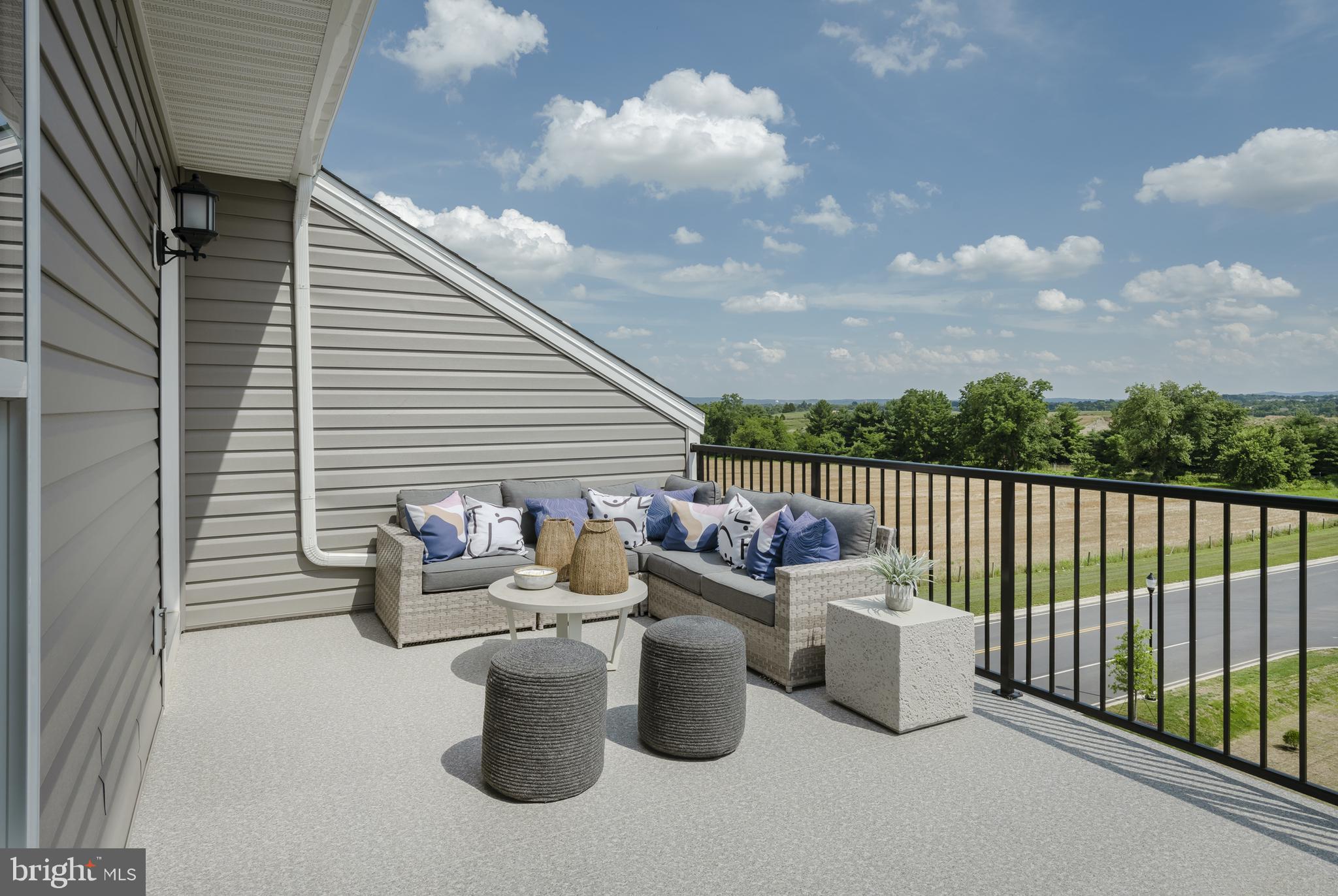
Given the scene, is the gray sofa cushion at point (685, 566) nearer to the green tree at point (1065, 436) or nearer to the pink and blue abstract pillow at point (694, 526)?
the pink and blue abstract pillow at point (694, 526)

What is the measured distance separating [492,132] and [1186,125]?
66822 mm

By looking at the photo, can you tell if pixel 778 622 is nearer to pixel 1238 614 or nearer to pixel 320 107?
pixel 320 107

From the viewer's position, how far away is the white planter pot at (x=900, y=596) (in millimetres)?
3133

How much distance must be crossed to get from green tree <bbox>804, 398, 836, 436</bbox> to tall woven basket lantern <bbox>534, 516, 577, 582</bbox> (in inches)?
1394

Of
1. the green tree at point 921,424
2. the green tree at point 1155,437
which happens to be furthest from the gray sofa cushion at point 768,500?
the green tree at point 1155,437

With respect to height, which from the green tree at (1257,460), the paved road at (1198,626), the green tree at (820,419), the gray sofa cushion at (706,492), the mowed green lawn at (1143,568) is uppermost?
the green tree at (820,419)

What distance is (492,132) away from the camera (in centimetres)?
1426

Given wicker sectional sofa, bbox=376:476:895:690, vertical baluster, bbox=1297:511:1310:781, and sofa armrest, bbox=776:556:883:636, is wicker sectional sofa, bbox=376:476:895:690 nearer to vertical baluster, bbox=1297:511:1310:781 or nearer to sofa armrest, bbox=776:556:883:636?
sofa armrest, bbox=776:556:883:636

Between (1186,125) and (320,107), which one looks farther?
(1186,125)

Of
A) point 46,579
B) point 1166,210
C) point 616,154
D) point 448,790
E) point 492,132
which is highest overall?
point 1166,210

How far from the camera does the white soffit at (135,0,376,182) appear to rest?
8.71 feet

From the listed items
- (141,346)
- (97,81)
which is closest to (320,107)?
(141,346)

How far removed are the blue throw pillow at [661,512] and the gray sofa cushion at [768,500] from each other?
16.9 inches

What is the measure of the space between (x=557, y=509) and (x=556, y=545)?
3.01ft
